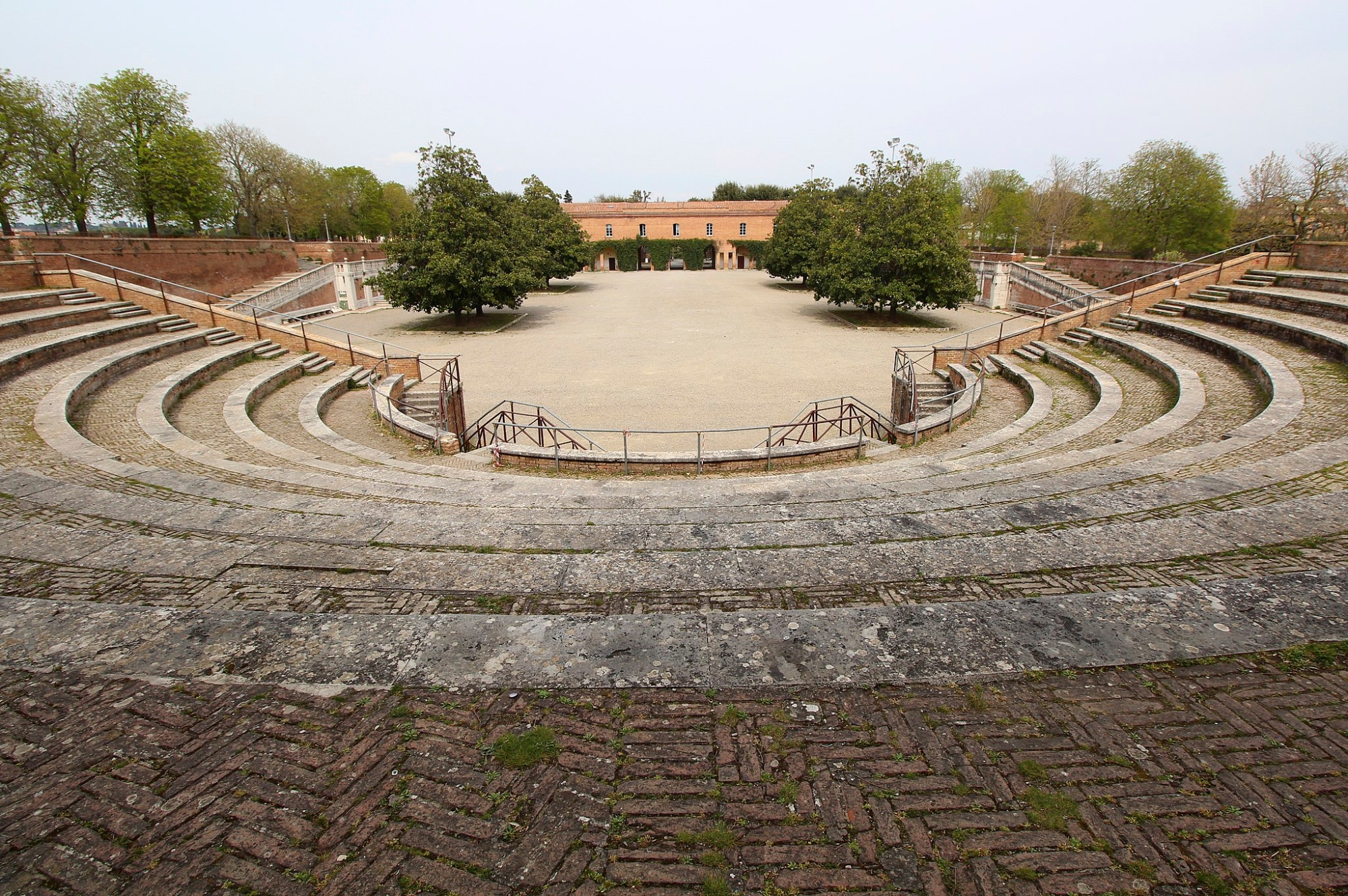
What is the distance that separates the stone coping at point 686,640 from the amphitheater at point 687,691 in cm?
2

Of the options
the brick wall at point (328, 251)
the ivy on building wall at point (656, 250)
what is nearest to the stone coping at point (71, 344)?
the brick wall at point (328, 251)

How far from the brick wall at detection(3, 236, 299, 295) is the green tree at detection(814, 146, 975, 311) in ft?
92.5

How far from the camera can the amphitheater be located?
2.18 m

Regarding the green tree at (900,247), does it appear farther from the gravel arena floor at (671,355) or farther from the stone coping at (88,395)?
the stone coping at (88,395)

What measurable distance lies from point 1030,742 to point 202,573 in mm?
5159

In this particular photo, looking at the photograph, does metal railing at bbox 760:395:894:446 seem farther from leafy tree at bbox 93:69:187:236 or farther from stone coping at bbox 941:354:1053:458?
leafy tree at bbox 93:69:187:236

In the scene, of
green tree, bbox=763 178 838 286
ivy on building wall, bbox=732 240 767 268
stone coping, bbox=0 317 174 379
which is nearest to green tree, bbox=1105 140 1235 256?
green tree, bbox=763 178 838 286

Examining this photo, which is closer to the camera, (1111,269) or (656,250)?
(1111,269)

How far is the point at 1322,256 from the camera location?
18.3 m

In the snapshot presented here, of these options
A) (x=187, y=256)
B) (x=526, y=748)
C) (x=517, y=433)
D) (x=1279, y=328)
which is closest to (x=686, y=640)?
(x=526, y=748)

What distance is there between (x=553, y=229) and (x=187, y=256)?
20.4 metres

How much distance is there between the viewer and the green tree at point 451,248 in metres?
25.6

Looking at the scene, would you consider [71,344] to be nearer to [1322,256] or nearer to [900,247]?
[900,247]

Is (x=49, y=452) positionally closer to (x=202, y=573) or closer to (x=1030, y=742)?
(x=202, y=573)
